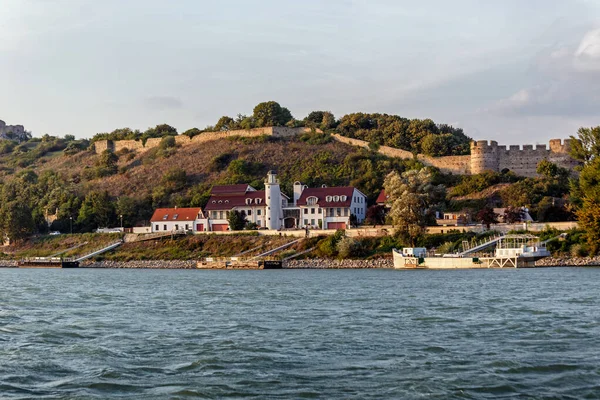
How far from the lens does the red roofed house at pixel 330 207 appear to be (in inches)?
2953

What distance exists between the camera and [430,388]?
1562 cm

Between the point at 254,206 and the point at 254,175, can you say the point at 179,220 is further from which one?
the point at 254,175

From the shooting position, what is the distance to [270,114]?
365 ft

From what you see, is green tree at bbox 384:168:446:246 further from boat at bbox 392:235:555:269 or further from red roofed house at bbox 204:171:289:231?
red roofed house at bbox 204:171:289:231

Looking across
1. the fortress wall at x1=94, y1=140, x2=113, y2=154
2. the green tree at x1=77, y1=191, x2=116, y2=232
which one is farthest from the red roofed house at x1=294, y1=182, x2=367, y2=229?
the fortress wall at x1=94, y1=140, x2=113, y2=154

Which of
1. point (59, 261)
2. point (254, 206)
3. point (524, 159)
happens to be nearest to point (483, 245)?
point (524, 159)

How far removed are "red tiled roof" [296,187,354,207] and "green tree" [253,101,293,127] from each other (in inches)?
1295

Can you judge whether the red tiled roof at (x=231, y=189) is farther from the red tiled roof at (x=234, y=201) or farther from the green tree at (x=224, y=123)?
the green tree at (x=224, y=123)

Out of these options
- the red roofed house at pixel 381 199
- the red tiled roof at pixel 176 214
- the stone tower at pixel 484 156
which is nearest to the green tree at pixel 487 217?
the red roofed house at pixel 381 199

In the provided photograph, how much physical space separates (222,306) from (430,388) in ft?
54.0

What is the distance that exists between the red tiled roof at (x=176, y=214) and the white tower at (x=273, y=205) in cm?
783

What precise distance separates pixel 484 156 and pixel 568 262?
3011cm

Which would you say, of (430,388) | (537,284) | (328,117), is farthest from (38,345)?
(328,117)

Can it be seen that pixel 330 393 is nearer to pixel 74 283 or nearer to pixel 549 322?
pixel 549 322
